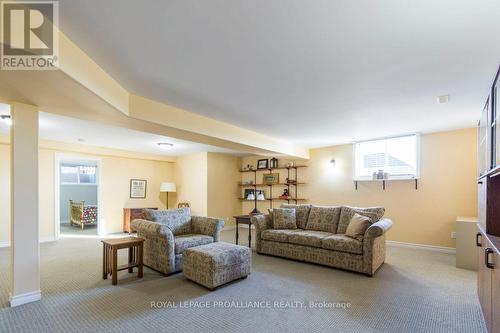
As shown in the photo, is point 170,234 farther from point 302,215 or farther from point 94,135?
point 94,135

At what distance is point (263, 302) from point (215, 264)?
0.67 metres

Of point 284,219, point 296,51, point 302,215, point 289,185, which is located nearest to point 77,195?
point 289,185

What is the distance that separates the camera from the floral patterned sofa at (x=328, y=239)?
3554mm

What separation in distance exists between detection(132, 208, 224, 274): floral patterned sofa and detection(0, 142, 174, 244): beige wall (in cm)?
347

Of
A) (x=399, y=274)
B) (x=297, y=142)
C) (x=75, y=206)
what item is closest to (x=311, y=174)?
(x=297, y=142)

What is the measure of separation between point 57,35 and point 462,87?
12.6 feet

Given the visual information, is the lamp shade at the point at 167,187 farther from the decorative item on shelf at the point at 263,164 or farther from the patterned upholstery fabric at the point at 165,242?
the patterned upholstery fabric at the point at 165,242

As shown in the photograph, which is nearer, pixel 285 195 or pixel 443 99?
pixel 443 99

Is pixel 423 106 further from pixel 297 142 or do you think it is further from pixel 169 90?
pixel 169 90

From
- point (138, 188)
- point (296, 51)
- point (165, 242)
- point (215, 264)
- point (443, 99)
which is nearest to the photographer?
point (296, 51)

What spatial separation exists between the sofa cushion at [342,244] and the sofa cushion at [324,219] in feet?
1.58

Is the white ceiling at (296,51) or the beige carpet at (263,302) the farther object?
the beige carpet at (263,302)

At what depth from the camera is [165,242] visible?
3477 millimetres

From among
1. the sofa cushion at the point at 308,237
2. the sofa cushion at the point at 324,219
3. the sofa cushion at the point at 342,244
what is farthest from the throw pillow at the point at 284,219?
the sofa cushion at the point at 342,244
